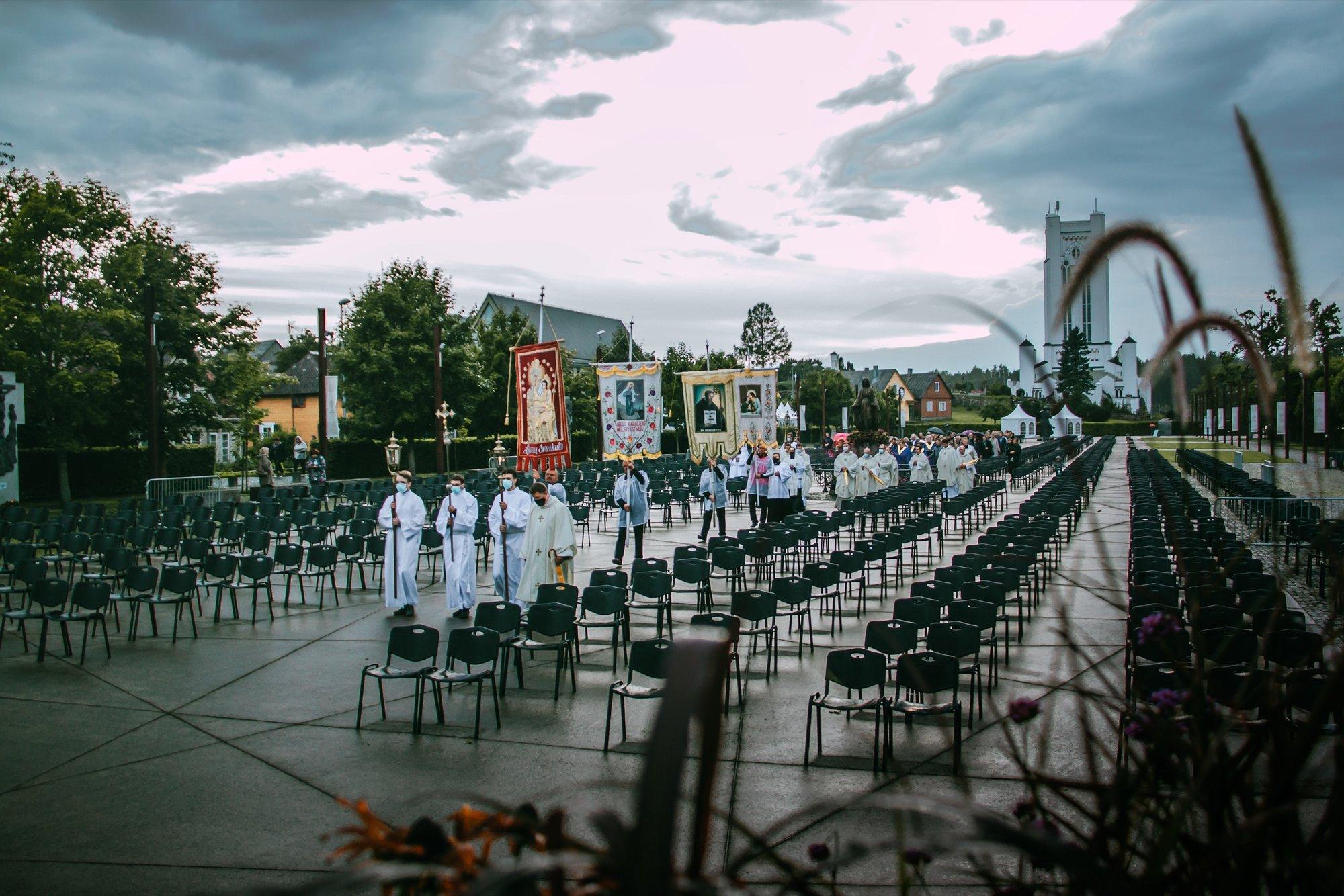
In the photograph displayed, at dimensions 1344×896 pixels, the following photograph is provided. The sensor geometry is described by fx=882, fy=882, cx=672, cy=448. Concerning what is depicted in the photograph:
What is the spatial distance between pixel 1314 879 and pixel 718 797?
5.15m

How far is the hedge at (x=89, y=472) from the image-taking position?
31531mm

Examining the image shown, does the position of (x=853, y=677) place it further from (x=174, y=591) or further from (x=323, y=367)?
(x=323, y=367)

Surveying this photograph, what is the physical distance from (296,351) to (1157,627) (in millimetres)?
109416

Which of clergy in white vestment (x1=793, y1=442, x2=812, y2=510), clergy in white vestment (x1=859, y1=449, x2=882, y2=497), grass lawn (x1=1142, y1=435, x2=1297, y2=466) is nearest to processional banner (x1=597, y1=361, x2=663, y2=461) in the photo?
clergy in white vestment (x1=793, y1=442, x2=812, y2=510)

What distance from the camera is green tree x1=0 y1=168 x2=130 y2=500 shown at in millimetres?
25969

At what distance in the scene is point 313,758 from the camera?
7.05 metres

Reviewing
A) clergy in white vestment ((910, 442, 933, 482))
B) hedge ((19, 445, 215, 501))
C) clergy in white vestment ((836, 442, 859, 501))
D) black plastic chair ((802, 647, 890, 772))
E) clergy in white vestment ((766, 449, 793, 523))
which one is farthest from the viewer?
hedge ((19, 445, 215, 501))

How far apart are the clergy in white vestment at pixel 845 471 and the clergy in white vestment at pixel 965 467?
4272 millimetres

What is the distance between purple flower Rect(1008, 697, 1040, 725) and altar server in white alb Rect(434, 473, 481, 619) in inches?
447

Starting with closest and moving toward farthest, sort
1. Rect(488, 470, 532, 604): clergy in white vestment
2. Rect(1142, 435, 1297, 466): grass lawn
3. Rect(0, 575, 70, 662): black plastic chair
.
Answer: Rect(1142, 435, 1297, 466): grass lawn → Rect(0, 575, 70, 662): black plastic chair → Rect(488, 470, 532, 604): clergy in white vestment

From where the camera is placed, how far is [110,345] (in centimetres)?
2803

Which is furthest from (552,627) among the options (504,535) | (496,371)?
(496,371)

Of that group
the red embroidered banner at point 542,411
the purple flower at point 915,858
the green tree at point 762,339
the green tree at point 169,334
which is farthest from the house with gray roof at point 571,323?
the purple flower at point 915,858

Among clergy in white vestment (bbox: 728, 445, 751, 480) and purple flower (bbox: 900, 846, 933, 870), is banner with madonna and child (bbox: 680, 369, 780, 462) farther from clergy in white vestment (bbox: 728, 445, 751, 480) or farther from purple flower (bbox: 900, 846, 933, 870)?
purple flower (bbox: 900, 846, 933, 870)
